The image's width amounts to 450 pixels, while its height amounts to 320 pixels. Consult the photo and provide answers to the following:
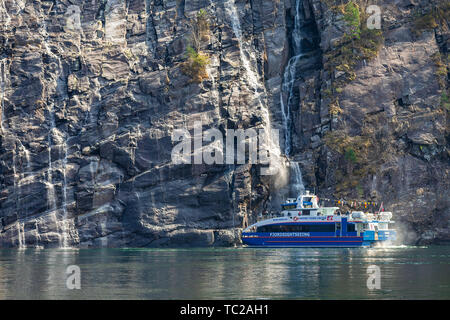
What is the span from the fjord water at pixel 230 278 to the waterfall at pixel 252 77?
35495 mm

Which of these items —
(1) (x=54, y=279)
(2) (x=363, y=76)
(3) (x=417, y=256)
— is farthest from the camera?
(2) (x=363, y=76)

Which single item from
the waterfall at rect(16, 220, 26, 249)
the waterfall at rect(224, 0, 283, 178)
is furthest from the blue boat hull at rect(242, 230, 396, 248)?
the waterfall at rect(16, 220, 26, 249)

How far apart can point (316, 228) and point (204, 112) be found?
26.9m

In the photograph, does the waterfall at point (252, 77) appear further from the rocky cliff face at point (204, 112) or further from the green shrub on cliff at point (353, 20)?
the green shrub on cliff at point (353, 20)

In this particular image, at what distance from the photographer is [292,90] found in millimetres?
109375

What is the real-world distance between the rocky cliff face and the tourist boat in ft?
19.5

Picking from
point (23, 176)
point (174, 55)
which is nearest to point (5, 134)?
point (23, 176)

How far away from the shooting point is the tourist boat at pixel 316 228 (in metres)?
87.8

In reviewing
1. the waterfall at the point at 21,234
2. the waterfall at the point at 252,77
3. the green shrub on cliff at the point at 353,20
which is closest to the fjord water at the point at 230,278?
the waterfall at the point at 21,234

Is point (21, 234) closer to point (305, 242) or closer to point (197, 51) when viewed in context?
point (197, 51)

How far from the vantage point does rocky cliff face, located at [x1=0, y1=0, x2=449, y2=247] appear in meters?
97.2
